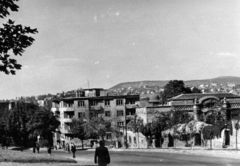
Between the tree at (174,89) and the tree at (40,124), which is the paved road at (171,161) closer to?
the tree at (40,124)

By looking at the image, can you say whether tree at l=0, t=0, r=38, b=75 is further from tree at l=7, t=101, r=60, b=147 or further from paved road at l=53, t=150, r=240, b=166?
tree at l=7, t=101, r=60, b=147

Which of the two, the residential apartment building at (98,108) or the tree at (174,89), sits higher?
the tree at (174,89)

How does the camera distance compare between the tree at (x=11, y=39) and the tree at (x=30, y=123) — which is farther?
the tree at (x=30, y=123)

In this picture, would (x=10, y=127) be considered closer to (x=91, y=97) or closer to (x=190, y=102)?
(x=91, y=97)

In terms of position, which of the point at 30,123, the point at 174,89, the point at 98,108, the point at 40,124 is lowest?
the point at 40,124

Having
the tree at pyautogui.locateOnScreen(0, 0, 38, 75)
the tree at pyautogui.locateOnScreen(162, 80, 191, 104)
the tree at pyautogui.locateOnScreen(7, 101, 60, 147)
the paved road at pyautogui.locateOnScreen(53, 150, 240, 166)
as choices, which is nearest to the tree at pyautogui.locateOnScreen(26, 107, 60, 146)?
the tree at pyautogui.locateOnScreen(7, 101, 60, 147)

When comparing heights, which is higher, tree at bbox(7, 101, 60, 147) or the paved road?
tree at bbox(7, 101, 60, 147)

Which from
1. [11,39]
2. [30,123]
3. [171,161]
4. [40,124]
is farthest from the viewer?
[30,123]

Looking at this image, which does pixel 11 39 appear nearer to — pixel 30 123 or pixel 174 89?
pixel 30 123

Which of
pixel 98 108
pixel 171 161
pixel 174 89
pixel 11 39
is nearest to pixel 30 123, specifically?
pixel 98 108

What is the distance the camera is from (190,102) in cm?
7131

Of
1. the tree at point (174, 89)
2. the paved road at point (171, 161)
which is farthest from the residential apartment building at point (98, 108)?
the paved road at point (171, 161)

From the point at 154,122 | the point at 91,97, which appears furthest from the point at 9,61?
the point at 91,97

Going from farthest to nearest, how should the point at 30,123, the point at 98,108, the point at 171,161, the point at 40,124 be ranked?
the point at 98,108 → the point at 30,123 → the point at 40,124 → the point at 171,161
